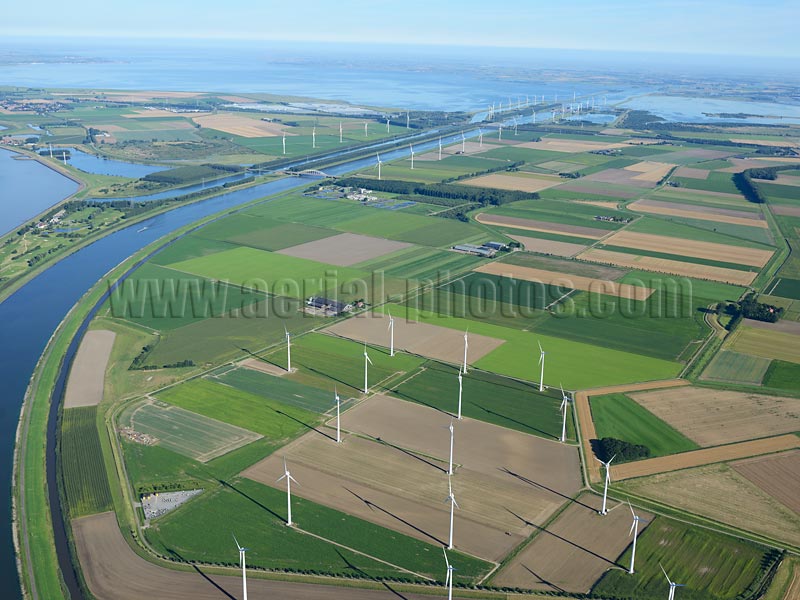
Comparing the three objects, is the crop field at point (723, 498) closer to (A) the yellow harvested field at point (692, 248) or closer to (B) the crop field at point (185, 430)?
(B) the crop field at point (185, 430)

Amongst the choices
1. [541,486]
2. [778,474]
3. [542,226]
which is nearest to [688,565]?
[541,486]

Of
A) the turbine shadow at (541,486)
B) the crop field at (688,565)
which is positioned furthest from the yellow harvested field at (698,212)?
the crop field at (688,565)

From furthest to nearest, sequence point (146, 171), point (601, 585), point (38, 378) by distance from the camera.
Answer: point (146, 171)
point (38, 378)
point (601, 585)

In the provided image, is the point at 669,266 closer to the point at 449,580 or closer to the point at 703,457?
the point at 703,457

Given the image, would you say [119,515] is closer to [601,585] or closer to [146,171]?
[601,585]

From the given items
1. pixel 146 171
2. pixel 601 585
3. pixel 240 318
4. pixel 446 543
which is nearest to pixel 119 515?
pixel 446 543

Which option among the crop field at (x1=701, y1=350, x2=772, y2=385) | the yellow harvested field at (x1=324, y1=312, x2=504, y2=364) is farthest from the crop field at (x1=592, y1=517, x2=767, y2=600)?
the yellow harvested field at (x1=324, y1=312, x2=504, y2=364)
